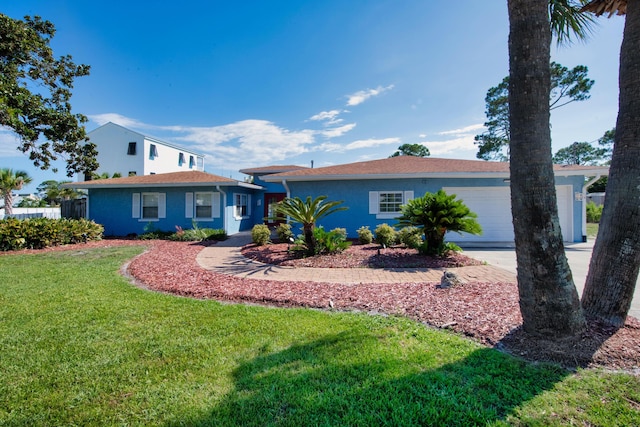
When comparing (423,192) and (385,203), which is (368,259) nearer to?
(385,203)

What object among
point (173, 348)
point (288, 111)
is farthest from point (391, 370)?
point (288, 111)

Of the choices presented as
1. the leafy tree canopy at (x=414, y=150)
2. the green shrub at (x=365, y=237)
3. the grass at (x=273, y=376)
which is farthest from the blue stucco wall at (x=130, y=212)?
the leafy tree canopy at (x=414, y=150)

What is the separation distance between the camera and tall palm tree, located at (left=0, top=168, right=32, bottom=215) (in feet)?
63.0

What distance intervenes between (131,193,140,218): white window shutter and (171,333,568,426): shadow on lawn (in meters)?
15.3

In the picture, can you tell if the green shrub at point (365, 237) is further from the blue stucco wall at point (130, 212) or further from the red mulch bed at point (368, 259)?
the blue stucco wall at point (130, 212)

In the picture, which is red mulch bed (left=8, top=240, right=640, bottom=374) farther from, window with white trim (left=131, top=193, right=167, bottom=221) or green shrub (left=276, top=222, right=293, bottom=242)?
window with white trim (left=131, top=193, right=167, bottom=221)

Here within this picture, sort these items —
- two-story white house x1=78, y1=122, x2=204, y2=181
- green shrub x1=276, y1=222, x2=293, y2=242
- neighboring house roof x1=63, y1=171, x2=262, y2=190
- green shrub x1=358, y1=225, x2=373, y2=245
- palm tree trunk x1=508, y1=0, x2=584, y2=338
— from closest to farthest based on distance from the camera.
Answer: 1. palm tree trunk x1=508, y1=0, x2=584, y2=338
2. green shrub x1=358, y1=225, x2=373, y2=245
3. green shrub x1=276, y1=222, x2=293, y2=242
4. neighboring house roof x1=63, y1=171, x2=262, y2=190
5. two-story white house x1=78, y1=122, x2=204, y2=181

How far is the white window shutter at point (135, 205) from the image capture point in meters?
15.2

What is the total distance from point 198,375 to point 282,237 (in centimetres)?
903

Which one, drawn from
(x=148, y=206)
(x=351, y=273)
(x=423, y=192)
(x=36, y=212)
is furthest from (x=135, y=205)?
(x=423, y=192)

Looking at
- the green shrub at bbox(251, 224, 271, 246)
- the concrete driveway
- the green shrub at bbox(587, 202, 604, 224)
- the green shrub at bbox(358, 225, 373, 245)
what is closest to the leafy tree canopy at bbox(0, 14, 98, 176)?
the green shrub at bbox(251, 224, 271, 246)

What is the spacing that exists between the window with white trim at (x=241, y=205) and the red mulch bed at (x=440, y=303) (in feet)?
28.3

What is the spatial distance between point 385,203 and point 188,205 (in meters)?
9.94

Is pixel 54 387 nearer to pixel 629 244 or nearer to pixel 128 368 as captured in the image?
pixel 128 368
